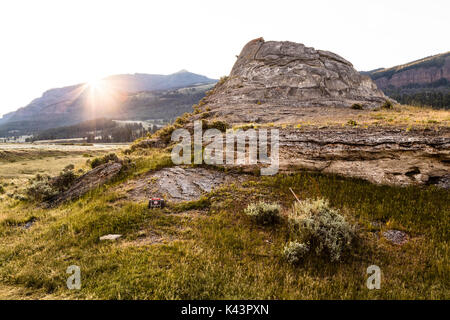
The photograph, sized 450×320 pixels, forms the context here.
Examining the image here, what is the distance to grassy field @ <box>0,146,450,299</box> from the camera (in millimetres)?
5469

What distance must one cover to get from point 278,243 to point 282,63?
34.0m

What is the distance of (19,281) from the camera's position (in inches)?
251

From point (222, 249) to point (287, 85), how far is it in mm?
29645

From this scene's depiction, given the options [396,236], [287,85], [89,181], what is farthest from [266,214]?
[287,85]

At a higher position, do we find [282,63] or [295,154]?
[282,63]

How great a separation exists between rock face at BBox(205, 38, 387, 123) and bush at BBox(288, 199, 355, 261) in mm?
16260

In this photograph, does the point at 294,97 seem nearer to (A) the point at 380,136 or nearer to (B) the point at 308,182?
(A) the point at 380,136

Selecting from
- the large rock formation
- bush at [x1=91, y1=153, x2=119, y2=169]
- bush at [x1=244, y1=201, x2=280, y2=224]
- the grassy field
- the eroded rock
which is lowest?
the grassy field

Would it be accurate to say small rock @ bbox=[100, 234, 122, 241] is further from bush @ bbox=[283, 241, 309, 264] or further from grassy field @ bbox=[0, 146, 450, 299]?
bush @ bbox=[283, 241, 309, 264]

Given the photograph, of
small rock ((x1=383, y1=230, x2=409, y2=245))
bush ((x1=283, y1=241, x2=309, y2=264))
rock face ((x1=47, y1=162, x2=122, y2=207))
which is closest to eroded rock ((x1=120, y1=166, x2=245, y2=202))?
rock face ((x1=47, y1=162, x2=122, y2=207))

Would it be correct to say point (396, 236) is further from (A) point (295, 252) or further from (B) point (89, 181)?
(B) point (89, 181)

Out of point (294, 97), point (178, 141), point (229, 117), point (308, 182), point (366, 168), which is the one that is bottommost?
point (308, 182)

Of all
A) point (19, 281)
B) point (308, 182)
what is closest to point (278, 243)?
point (308, 182)
